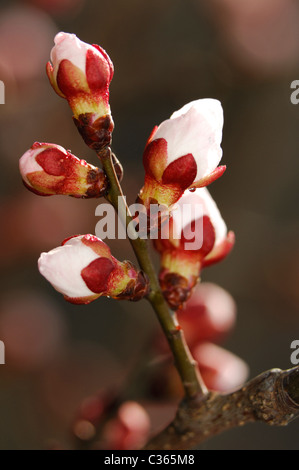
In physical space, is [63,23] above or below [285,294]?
above

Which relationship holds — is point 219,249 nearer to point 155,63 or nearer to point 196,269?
point 196,269

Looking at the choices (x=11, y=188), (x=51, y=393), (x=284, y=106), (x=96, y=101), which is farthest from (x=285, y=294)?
(x=96, y=101)

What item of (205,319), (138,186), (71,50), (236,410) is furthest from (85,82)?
(138,186)

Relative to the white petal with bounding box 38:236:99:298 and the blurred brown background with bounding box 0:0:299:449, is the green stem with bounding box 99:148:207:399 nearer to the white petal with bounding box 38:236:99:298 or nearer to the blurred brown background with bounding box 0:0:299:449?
the white petal with bounding box 38:236:99:298

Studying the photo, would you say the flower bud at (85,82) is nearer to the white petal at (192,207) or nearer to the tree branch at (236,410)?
the white petal at (192,207)

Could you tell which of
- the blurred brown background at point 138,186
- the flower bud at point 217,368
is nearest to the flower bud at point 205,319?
the flower bud at point 217,368

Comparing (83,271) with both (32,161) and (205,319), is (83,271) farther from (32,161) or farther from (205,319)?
(205,319)
